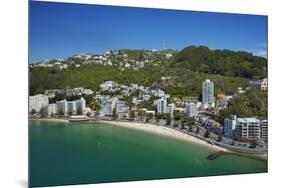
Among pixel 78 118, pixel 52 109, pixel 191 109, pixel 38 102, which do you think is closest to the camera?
pixel 38 102

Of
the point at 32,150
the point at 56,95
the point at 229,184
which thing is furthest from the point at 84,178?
the point at 229,184

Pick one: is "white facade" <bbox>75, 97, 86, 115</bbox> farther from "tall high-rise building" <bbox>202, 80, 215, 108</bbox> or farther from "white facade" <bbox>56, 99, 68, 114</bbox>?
"tall high-rise building" <bbox>202, 80, 215, 108</bbox>

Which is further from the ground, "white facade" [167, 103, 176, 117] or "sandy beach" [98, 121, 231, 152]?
"white facade" [167, 103, 176, 117]

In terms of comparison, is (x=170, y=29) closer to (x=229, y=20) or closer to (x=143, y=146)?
(x=229, y=20)

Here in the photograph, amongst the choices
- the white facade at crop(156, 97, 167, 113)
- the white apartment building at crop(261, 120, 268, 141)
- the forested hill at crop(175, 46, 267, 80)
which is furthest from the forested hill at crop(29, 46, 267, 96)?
the white apartment building at crop(261, 120, 268, 141)

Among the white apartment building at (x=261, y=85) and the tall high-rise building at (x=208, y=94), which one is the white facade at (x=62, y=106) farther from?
the white apartment building at (x=261, y=85)

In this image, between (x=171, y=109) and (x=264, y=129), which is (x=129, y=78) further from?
(x=264, y=129)

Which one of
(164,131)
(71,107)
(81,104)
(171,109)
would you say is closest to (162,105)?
(171,109)
